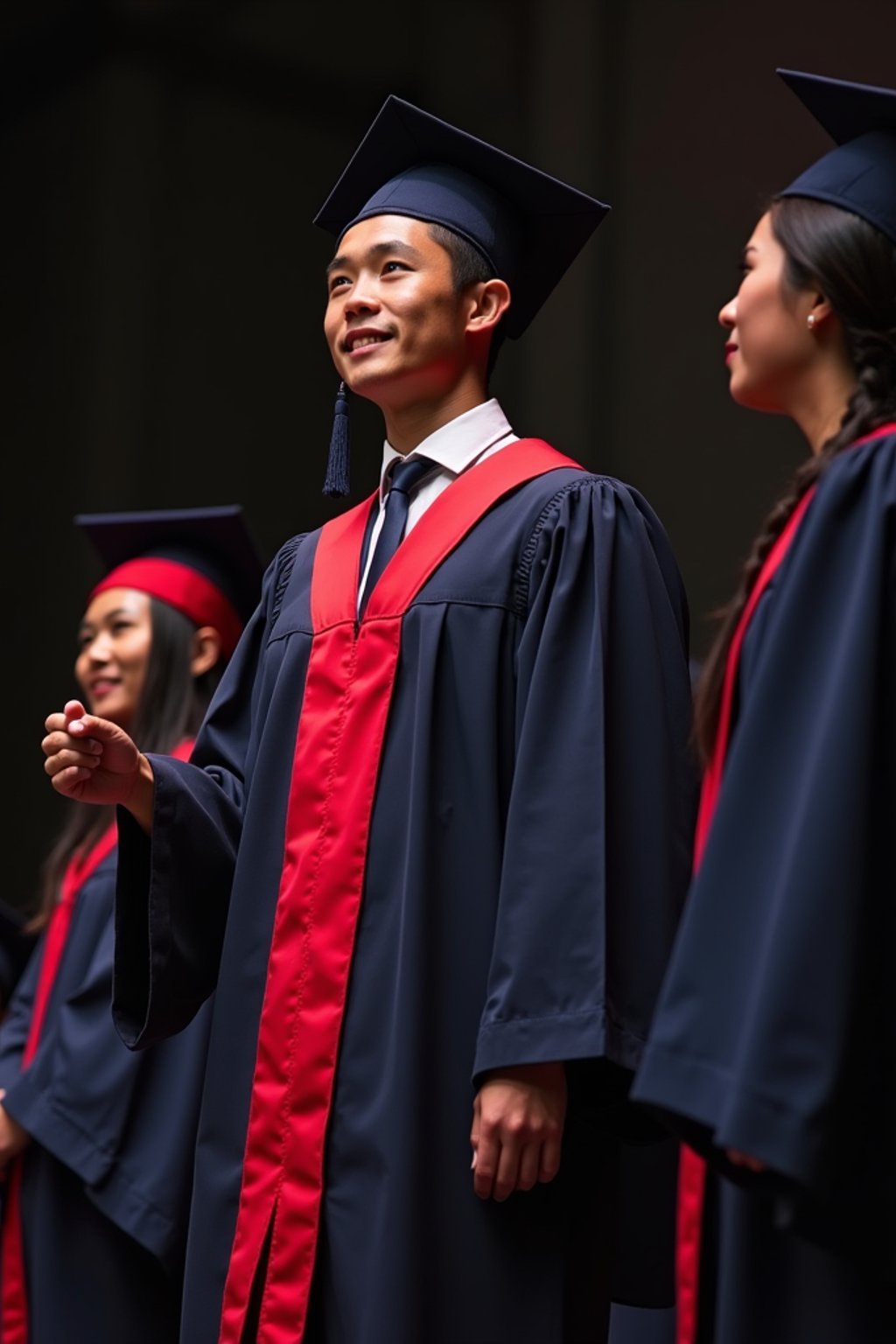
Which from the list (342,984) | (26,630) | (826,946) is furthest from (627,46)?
(826,946)

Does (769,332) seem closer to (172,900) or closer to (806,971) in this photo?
(806,971)

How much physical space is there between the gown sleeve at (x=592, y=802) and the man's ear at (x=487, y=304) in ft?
1.27

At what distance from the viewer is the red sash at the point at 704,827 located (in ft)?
6.41

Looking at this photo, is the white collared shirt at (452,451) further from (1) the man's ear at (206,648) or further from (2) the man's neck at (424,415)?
(1) the man's ear at (206,648)

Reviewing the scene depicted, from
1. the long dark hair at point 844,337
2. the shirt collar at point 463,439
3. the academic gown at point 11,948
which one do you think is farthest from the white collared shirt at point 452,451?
the academic gown at point 11,948

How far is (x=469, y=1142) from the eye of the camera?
7.37ft

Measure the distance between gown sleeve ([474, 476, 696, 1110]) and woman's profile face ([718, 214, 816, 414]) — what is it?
0.31 meters

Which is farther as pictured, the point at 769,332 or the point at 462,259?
the point at 462,259

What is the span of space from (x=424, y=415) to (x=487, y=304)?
0.65 ft

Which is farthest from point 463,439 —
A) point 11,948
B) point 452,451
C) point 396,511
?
point 11,948

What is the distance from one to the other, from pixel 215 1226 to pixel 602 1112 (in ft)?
1.78

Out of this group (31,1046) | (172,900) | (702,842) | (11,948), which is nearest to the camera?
(702,842)

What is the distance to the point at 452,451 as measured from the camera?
2.65 meters

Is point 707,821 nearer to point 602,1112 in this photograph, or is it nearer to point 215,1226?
point 602,1112
